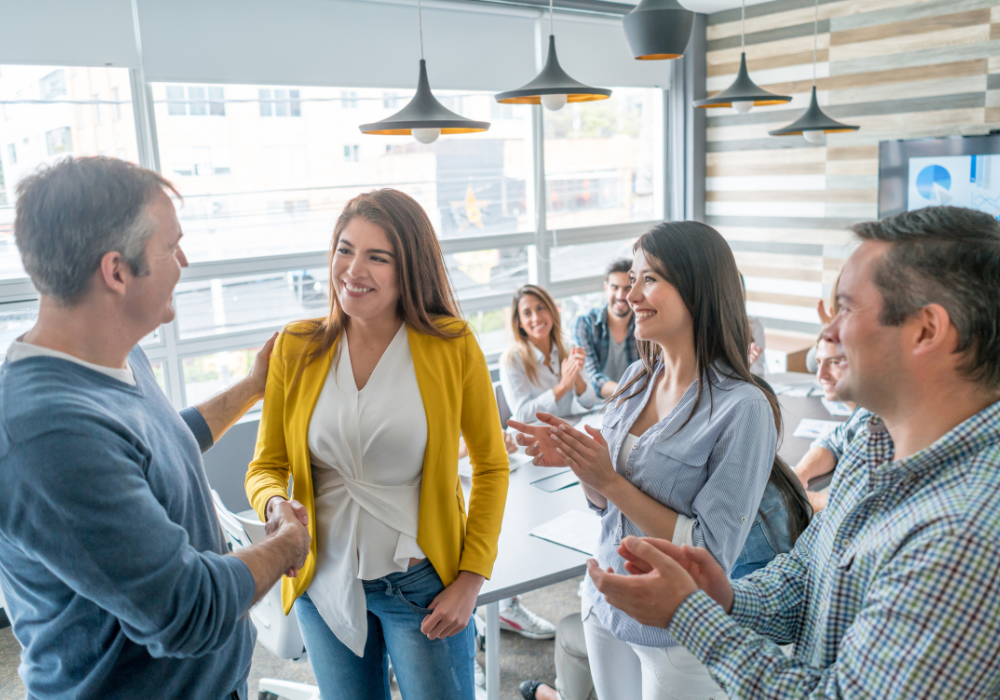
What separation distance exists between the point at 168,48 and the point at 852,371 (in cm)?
368

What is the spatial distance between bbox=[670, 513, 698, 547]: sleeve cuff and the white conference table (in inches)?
22.2

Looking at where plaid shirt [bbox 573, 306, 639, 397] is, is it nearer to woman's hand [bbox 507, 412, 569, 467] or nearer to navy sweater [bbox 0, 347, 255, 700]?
woman's hand [bbox 507, 412, 569, 467]

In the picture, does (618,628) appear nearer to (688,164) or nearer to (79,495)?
(79,495)

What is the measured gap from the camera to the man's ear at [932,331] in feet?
2.92

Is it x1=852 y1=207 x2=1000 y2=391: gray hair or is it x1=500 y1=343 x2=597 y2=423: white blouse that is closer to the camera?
x1=852 y1=207 x2=1000 y2=391: gray hair

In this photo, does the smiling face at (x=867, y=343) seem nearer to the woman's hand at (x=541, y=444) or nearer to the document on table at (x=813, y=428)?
the woman's hand at (x=541, y=444)

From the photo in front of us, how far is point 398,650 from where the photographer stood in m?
1.50

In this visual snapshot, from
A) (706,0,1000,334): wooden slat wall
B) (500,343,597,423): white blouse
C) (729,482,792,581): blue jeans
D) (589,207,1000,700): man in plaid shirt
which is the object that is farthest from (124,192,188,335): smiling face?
(706,0,1000,334): wooden slat wall

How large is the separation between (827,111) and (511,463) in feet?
12.5

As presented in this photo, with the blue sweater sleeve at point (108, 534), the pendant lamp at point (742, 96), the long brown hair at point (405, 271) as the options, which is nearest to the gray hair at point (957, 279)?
the long brown hair at point (405, 271)

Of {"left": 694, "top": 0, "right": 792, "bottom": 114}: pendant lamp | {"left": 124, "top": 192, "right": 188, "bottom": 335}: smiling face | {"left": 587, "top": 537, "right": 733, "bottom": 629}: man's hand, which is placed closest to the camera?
{"left": 587, "top": 537, "right": 733, "bottom": 629}: man's hand

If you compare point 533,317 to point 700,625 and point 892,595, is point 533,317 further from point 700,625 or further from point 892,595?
point 892,595

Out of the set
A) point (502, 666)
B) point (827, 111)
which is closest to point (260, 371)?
point (502, 666)

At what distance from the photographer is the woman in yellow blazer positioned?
1.49 metres
